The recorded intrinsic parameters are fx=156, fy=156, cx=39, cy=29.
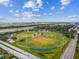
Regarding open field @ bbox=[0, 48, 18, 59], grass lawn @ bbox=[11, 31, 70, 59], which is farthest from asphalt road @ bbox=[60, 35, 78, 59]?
open field @ bbox=[0, 48, 18, 59]

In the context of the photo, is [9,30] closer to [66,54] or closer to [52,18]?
[52,18]

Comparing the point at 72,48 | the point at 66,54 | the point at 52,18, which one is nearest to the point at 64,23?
the point at 52,18

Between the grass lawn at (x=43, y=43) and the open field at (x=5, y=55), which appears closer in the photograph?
the open field at (x=5, y=55)

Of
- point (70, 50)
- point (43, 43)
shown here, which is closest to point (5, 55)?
point (43, 43)

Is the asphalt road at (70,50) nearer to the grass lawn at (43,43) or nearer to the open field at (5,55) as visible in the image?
the grass lawn at (43,43)

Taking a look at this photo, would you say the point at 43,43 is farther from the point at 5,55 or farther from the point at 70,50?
the point at 5,55

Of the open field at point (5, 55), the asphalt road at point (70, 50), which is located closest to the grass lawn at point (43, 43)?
the asphalt road at point (70, 50)

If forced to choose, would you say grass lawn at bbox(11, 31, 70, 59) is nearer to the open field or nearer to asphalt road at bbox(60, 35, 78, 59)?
asphalt road at bbox(60, 35, 78, 59)

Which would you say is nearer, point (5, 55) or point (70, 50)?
point (5, 55)

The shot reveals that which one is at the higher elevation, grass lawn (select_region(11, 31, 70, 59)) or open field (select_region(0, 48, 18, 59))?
grass lawn (select_region(11, 31, 70, 59))
